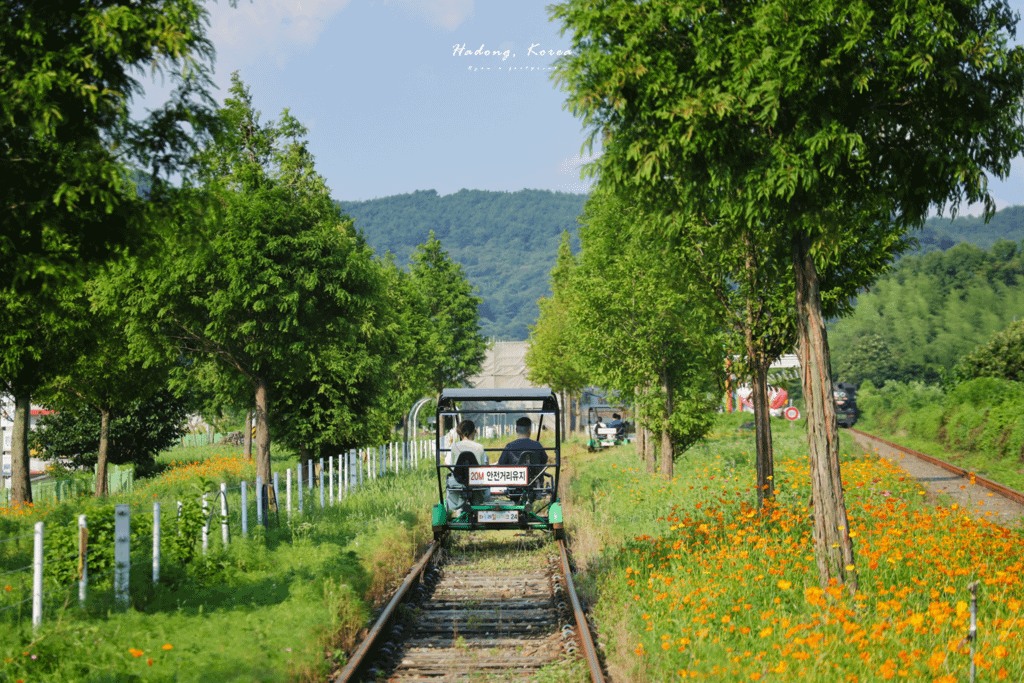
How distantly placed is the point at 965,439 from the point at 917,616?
31887mm

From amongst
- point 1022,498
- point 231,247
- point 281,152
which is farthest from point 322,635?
point 1022,498

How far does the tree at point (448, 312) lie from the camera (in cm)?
5016

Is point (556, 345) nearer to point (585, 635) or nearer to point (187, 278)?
point (187, 278)

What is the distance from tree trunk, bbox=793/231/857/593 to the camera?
8.61 meters

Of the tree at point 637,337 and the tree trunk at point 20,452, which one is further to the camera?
the tree trunk at point 20,452

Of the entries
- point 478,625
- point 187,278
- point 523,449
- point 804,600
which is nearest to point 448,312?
point 187,278

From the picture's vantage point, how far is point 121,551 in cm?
868

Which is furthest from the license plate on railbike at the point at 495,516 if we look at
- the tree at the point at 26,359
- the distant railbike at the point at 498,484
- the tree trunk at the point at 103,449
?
the tree trunk at the point at 103,449

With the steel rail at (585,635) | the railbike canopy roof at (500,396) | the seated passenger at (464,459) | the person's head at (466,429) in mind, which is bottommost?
the steel rail at (585,635)

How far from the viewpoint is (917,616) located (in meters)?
6.09

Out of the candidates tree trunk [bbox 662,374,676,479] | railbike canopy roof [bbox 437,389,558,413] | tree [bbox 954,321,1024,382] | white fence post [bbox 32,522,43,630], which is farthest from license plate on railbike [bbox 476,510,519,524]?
tree [bbox 954,321,1024,382]

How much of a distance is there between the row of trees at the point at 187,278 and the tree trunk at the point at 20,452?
5 cm

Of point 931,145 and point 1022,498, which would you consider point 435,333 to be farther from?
point 931,145

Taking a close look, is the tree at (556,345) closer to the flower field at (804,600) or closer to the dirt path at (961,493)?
the dirt path at (961,493)
